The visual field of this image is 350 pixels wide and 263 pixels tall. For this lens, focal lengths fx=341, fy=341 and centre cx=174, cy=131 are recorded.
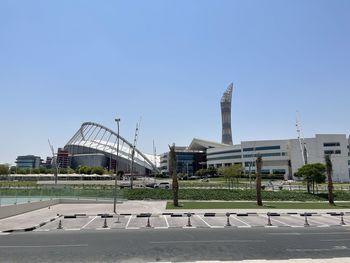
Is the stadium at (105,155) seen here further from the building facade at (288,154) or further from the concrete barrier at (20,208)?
the concrete barrier at (20,208)

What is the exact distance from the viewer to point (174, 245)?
16.2 m

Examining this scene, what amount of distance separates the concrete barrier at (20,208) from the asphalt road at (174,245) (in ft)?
37.0

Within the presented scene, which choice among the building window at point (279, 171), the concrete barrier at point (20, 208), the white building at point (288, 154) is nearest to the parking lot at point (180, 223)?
the concrete barrier at point (20, 208)

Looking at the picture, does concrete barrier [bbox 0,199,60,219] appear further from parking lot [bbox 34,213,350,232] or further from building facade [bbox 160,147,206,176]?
building facade [bbox 160,147,206,176]

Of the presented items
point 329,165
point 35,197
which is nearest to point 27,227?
point 35,197

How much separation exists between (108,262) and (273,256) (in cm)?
646

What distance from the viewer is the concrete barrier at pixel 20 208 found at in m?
30.2

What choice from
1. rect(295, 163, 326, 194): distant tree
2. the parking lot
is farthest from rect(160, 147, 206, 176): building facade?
the parking lot

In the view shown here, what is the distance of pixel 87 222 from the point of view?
87.4 feet

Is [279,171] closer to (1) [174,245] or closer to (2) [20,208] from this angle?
(2) [20,208]

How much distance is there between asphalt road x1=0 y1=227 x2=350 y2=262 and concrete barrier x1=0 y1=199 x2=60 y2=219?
37.0 feet

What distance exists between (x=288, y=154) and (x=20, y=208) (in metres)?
123

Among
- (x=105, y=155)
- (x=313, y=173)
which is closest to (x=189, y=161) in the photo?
(x=105, y=155)

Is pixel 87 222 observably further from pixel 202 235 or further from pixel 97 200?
pixel 97 200
